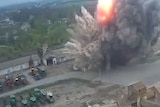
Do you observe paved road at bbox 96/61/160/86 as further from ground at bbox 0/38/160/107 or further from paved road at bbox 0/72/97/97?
paved road at bbox 0/72/97/97

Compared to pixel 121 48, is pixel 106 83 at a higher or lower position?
lower

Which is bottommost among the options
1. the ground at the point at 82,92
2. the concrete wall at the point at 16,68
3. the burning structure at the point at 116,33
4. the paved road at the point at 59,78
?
the ground at the point at 82,92

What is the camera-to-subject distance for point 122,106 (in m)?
10.7

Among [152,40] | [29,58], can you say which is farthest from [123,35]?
[29,58]

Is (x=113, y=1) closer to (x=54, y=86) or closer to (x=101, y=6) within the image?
(x=101, y=6)

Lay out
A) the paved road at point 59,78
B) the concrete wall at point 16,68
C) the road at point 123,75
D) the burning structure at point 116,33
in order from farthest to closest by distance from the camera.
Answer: the concrete wall at point 16,68 < the burning structure at point 116,33 < the paved road at point 59,78 < the road at point 123,75

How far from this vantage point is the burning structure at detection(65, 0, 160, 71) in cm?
3341

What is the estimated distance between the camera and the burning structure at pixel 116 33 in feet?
110

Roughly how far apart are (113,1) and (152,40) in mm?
5864

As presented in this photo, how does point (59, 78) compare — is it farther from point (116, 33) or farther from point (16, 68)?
point (116, 33)

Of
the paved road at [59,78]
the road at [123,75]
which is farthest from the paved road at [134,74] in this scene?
the paved road at [59,78]

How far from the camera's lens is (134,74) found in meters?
31.7

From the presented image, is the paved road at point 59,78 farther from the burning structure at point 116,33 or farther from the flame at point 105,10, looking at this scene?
the flame at point 105,10

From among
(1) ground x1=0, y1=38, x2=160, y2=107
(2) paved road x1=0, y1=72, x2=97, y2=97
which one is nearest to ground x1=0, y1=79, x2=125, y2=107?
(1) ground x1=0, y1=38, x2=160, y2=107
